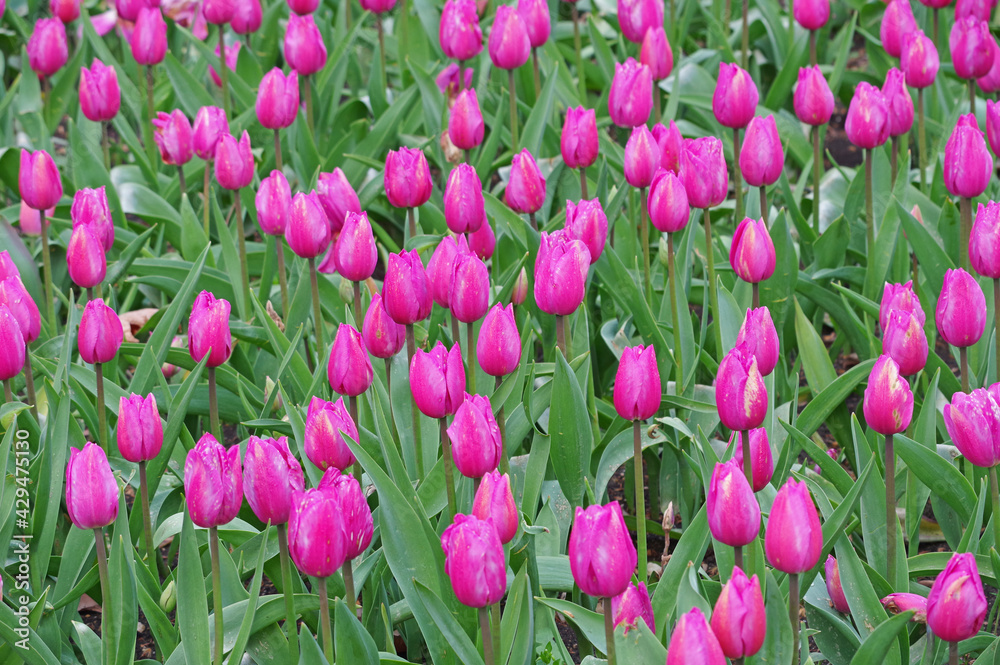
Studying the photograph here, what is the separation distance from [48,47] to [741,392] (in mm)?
2564

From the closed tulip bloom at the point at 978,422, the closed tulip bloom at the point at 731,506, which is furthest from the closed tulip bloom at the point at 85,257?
the closed tulip bloom at the point at 978,422

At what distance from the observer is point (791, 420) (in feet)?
7.16

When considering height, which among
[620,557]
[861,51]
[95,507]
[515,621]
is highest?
[620,557]

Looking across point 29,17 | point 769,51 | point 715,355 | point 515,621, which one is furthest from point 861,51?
point 515,621

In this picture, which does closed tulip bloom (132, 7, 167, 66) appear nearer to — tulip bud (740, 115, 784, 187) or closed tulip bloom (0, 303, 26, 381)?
closed tulip bloom (0, 303, 26, 381)

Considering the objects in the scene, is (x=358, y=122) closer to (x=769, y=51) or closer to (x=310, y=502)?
(x=769, y=51)

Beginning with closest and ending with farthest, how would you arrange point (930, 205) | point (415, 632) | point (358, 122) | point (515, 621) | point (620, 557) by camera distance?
point (620, 557) < point (515, 621) < point (415, 632) < point (930, 205) < point (358, 122)

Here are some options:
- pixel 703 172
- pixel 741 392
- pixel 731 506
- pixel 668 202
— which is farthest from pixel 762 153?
pixel 731 506

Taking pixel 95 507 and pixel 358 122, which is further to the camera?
pixel 358 122

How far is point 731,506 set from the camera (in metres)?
1.27

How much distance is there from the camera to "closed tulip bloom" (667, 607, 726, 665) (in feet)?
3.59

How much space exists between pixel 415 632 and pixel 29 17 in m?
3.71

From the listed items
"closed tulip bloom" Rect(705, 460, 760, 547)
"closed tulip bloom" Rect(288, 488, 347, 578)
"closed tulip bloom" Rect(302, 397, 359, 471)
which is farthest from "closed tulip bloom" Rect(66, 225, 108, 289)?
"closed tulip bloom" Rect(705, 460, 760, 547)

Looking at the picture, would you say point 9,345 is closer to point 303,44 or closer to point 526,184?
point 526,184
